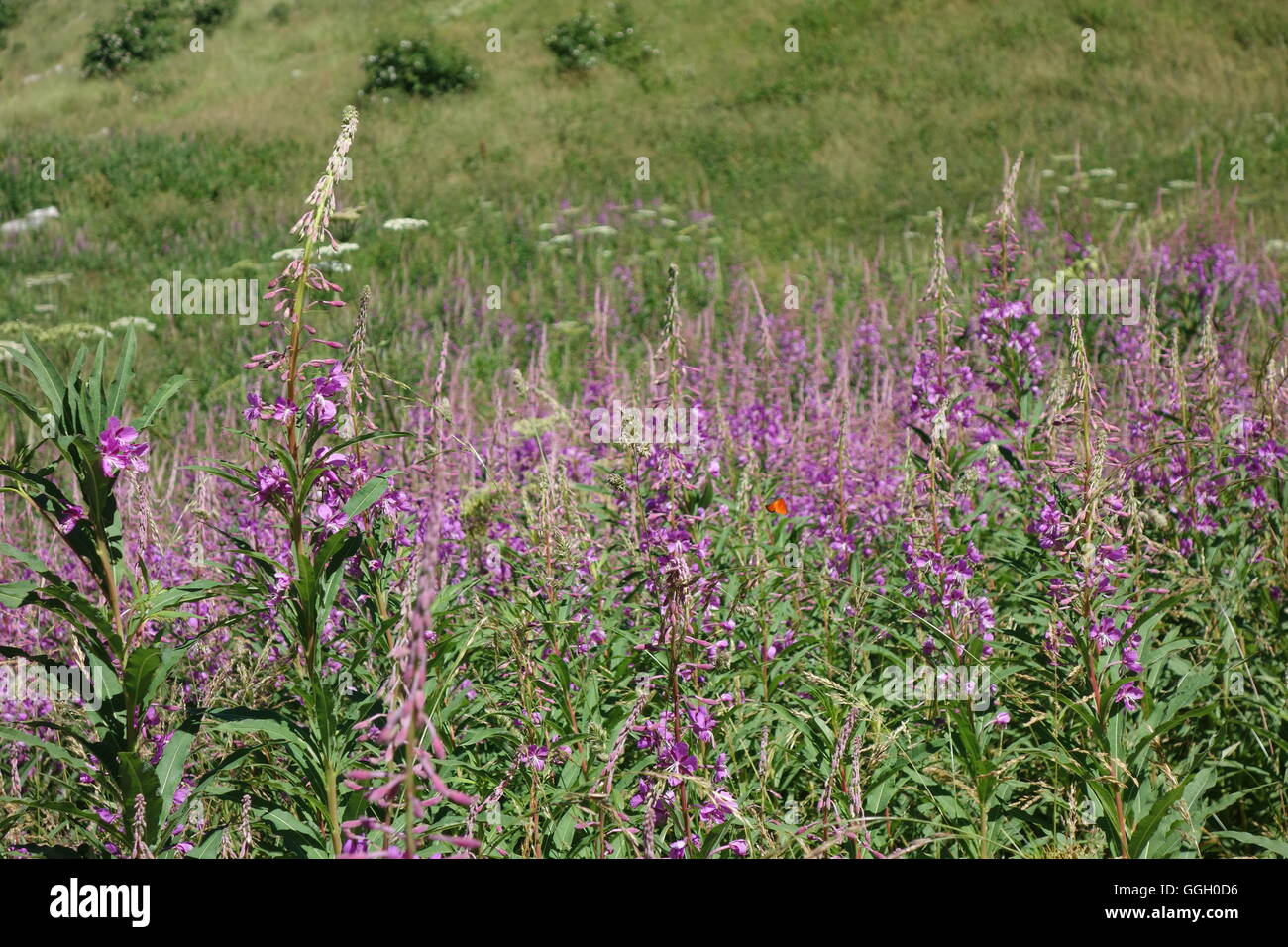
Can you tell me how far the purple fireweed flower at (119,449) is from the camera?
2.29 metres

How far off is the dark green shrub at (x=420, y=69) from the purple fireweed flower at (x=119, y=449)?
22650 millimetres

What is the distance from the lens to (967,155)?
18609mm

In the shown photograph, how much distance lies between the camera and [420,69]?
23.4 metres

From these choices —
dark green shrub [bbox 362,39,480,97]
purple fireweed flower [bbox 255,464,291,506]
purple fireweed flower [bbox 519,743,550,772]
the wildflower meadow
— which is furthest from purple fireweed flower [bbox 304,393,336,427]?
dark green shrub [bbox 362,39,480,97]

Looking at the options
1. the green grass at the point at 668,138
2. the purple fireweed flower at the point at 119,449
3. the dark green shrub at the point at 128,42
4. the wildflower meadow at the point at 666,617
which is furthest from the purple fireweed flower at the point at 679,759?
the dark green shrub at the point at 128,42

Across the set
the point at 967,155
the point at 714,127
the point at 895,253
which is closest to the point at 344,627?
the point at 895,253

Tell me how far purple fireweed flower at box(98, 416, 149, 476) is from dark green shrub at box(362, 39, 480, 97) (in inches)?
892

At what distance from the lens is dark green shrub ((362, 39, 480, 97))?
23.3 metres

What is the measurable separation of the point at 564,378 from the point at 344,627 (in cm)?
665

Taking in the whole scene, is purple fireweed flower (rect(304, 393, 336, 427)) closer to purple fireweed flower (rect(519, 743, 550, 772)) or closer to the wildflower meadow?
the wildflower meadow

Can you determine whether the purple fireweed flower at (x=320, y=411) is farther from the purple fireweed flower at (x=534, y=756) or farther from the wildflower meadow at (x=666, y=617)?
the purple fireweed flower at (x=534, y=756)

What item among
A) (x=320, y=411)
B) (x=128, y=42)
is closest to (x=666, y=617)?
(x=320, y=411)

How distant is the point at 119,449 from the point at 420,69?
912 inches
